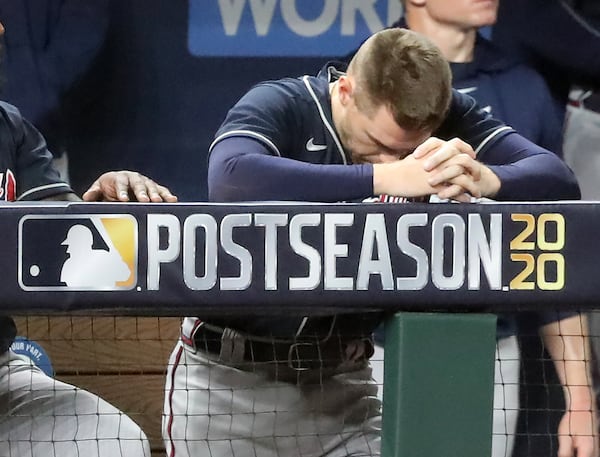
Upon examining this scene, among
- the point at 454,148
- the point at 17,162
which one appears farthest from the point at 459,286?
the point at 17,162

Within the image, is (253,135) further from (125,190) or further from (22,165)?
(22,165)

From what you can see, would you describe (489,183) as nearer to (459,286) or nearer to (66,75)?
(459,286)

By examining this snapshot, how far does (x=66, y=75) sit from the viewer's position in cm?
205

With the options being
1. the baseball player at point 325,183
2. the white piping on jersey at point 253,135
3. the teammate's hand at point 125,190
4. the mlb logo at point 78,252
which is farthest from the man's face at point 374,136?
the mlb logo at point 78,252

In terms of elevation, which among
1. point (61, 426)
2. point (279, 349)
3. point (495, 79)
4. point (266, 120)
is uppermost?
point (495, 79)

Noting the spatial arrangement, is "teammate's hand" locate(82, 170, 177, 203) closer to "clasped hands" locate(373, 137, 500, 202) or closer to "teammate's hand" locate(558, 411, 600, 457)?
"clasped hands" locate(373, 137, 500, 202)

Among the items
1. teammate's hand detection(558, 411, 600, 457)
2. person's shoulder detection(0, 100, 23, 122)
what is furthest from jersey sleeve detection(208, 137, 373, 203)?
teammate's hand detection(558, 411, 600, 457)

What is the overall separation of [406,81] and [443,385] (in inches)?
16.5

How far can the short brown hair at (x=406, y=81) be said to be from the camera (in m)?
1.29

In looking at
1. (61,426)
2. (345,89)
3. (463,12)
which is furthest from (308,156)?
(463,12)

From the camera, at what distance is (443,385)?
108 centimetres

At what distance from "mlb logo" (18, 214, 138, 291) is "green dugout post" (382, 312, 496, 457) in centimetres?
30

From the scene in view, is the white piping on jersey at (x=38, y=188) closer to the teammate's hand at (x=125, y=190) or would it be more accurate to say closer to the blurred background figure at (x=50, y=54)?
the teammate's hand at (x=125, y=190)

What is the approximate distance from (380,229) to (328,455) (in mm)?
520
